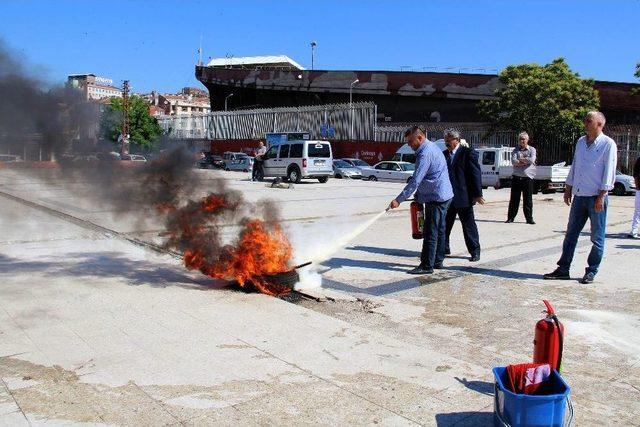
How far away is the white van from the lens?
86.4ft

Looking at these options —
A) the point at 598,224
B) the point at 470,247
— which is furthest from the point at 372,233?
the point at 598,224

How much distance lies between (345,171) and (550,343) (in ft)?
100.0

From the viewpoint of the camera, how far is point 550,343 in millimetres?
3643

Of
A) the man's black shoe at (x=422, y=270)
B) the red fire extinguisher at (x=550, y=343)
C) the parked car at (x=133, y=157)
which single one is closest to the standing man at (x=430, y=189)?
the man's black shoe at (x=422, y=270)

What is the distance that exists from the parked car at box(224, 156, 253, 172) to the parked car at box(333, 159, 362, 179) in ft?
24.4

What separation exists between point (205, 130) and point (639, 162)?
177ft

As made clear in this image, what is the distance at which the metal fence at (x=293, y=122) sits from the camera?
46.1m

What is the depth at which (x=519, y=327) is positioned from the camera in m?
5.21

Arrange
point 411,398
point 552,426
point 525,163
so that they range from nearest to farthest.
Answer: point 552,426 → point 411,398 → point 525,163

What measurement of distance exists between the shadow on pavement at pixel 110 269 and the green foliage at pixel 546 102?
33406mm

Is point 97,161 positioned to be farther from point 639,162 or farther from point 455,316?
point 639,162

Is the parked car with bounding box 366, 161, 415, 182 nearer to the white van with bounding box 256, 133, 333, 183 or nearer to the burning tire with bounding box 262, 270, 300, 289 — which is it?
the white van with bounding box 256, 133, 333, 183

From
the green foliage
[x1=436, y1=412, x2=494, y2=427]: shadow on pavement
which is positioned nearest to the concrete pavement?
[x1=436, y1=412, x2=494, y2=427]: shadow on pavement

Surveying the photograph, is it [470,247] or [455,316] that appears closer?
[455,316]
